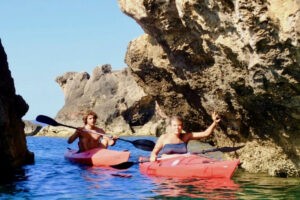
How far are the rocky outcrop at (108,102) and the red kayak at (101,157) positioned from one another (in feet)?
98.0

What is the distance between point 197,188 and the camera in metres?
8.65

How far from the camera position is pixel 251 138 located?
1075 centimetres

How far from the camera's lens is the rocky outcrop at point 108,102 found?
4781 cm

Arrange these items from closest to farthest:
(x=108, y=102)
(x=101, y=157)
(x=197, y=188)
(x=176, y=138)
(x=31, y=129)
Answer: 1. (x=197, y=188)
2. (x=176, y=138)
3. (x=101, y=157)
4. (x=108, y=102)
5. (x=31, y=129)

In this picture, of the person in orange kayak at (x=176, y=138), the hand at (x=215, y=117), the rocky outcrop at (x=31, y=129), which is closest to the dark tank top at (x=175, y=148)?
the person in orange kayak at (x=176, y=138)

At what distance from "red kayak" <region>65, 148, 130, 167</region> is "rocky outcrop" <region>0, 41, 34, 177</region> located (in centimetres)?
158

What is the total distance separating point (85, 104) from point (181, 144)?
4228cm

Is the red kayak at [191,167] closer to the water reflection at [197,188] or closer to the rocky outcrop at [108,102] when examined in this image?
the water reflection at [197,188]

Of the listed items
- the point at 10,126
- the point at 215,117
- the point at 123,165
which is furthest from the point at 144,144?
the point at 10,126

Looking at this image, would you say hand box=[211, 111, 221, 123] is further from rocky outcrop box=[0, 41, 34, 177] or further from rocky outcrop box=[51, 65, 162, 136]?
→ rocky outcrop box=[51, 65, 162, 136]

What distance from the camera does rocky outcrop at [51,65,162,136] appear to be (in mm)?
47812

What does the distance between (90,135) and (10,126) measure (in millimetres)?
2587

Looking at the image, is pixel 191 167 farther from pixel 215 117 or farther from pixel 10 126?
pixel 10 126

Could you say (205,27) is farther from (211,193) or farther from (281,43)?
(211,193)
